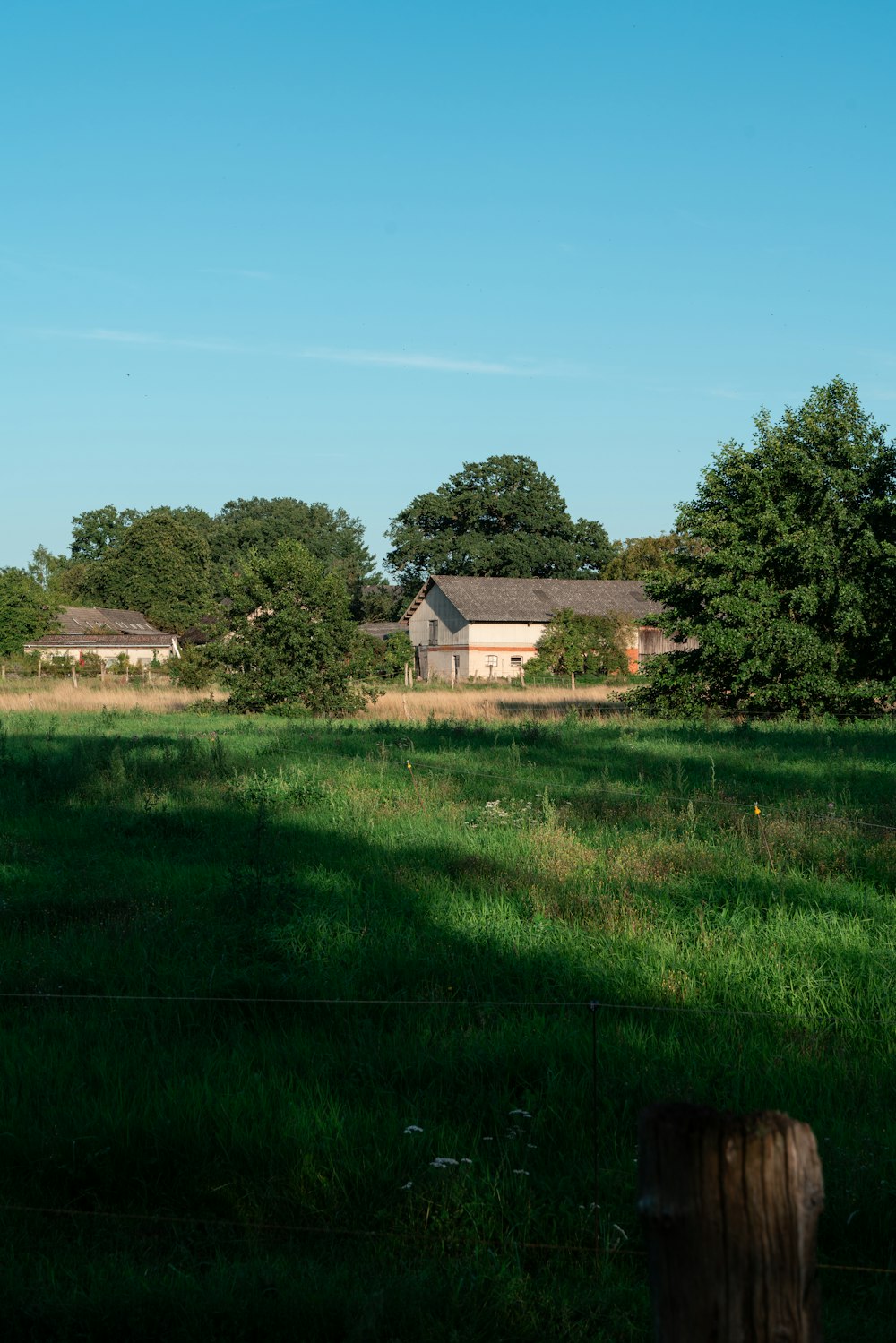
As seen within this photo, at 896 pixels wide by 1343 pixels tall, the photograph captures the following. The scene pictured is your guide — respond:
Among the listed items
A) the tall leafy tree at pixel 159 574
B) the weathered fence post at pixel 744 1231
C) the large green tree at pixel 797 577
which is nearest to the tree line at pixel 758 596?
the large green tree at pixel 797 577

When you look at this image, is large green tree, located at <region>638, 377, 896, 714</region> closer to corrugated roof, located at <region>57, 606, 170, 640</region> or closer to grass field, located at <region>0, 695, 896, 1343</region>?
grass field, located at <region>0, 695, 896, 1343</region>

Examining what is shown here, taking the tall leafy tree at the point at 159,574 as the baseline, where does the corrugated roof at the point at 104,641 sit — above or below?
below

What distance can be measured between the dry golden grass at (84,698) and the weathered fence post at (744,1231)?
31003 millimetres

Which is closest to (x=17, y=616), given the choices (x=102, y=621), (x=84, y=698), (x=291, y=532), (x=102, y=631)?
(x=102, y=631)

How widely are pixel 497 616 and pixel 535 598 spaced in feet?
11.2

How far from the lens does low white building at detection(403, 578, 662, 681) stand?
67375mm

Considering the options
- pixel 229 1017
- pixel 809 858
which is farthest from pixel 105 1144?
pixel 809 858

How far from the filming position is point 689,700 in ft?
100

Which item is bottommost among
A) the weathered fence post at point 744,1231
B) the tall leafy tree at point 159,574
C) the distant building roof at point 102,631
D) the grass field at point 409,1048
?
the grass field at point 409,1048

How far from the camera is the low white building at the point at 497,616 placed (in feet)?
221

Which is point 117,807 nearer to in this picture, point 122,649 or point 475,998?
point 475,998

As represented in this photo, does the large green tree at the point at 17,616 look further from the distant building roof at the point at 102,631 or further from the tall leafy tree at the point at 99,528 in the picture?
the tall leafy tree at the point at 99,528

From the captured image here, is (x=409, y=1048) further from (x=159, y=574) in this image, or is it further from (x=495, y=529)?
(x=159, y=574)

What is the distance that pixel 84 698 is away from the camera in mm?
36562
